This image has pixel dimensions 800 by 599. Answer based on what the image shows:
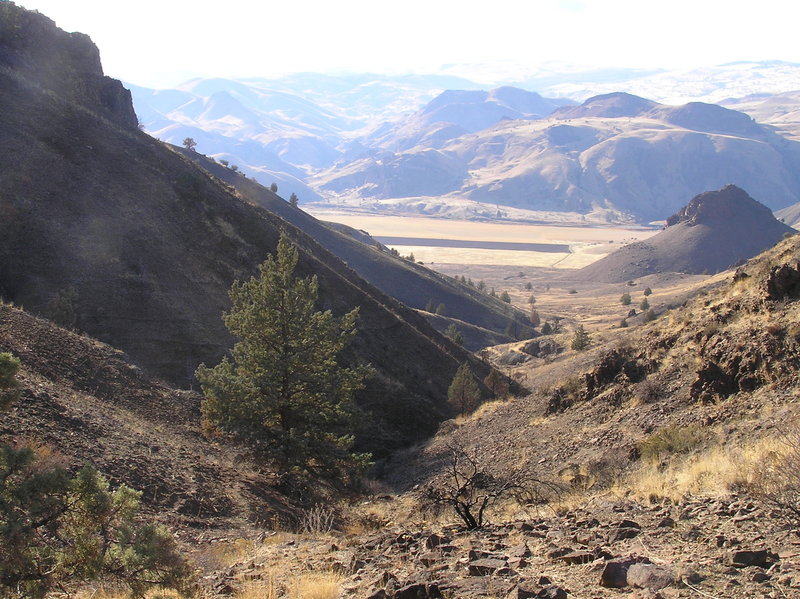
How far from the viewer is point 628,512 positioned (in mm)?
9445

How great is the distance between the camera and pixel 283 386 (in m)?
19.8

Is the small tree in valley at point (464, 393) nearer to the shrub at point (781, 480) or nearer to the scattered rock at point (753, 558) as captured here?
the shrub at point (781, 480)

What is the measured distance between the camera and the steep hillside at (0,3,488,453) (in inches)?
1284

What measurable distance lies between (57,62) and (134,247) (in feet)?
81.0

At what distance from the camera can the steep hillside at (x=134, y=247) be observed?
3262cm

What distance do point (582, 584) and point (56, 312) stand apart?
89.1ft

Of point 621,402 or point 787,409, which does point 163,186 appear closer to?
point 621,402

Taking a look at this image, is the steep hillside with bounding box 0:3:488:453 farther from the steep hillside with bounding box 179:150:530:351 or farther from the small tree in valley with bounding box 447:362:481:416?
the steep hillside with bounding box 179:150:530:351

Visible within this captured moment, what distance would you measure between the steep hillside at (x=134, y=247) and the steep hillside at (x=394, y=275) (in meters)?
52.2

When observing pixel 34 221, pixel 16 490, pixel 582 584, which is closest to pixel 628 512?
pixel 582 584

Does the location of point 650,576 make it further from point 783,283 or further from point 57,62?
point 57,62

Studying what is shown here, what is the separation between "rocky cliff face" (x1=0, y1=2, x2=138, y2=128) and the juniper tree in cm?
3670

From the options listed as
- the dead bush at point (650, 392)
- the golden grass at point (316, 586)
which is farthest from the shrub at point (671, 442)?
the golden grass at point (316, 586)

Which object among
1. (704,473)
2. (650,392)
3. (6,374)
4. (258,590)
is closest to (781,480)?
(704,473)
